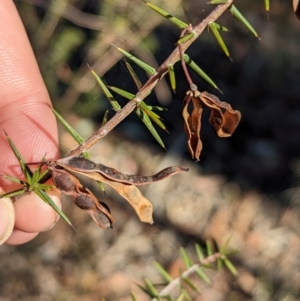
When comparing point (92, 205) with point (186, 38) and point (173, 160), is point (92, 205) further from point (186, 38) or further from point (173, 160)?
point (173, 160)

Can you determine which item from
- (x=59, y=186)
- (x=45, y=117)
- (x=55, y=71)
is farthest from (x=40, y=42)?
(x=59, y=186)

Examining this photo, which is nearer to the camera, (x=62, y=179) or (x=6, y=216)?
(x=62, y=179)

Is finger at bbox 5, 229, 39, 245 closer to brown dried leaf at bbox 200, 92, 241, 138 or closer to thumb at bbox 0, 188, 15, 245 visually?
thumb at bbox 0, 188, 15, 245

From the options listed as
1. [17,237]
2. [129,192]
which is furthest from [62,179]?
[17,237]

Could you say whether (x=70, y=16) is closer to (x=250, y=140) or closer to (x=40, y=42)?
(x=40, y=42)

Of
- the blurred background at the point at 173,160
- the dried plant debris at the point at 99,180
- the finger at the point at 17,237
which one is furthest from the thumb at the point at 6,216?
the blurred background at the point at 173,160

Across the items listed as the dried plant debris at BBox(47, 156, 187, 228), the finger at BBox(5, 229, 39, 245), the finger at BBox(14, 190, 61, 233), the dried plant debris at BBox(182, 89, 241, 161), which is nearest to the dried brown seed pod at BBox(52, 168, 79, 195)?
the dried plant debris at BBox(47, 156, 187, 228)
